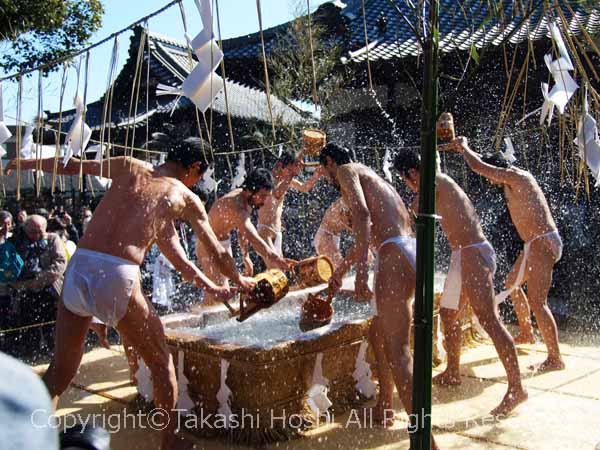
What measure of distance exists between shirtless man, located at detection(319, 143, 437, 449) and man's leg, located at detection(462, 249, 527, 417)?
570 mm

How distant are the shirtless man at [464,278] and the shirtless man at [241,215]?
3.85 ft

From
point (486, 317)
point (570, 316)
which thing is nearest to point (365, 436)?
point (486, 317)

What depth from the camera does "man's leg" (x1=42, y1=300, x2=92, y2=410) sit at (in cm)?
265

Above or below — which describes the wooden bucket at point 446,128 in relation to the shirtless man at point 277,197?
above

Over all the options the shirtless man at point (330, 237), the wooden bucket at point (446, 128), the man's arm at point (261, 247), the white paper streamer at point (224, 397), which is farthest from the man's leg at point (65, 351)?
the shirtless man at point (330, 237)

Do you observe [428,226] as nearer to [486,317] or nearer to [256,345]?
[256,345]

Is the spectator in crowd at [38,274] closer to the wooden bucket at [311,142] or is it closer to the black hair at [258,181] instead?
the black hair at [258,181]

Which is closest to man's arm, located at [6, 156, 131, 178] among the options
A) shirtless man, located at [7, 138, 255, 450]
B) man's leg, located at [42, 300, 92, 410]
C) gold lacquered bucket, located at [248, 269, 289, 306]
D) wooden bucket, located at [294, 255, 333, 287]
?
shirtless man, located at [7, 138, 255, 450]

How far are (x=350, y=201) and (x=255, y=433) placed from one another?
4.12 feet

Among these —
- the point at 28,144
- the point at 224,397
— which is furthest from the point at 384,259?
the point at 28,144

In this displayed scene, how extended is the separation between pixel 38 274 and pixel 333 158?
303 centimetres

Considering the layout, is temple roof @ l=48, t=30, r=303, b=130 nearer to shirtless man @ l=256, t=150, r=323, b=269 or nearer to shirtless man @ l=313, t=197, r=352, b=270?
shirtless man @ l=256, t=150, r=323, b=269

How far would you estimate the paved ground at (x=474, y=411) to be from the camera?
304 centimetres

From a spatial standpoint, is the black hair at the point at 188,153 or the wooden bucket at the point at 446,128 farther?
the wooden bucket at the point at 446,128
